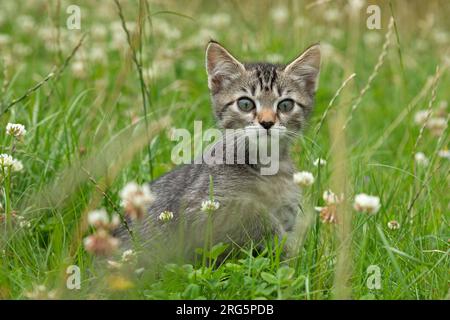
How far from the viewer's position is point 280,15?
10.2 m

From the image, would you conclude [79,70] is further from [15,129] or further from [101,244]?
[101,244]

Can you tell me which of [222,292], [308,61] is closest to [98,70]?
[308,61]

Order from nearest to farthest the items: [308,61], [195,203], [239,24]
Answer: [195,203]
[308,61]
[239,24]

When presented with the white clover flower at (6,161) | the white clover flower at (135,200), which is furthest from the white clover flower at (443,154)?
the white clover flower at (135,200)

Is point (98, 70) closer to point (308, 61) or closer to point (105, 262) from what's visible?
point (308, 61)

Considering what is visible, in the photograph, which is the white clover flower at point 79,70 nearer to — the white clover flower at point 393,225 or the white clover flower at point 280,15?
the white clover flower at point 280,15

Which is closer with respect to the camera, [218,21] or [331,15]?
[331,15]

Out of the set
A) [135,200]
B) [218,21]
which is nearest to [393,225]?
[135,200]

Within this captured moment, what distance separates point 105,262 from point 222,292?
0.76m

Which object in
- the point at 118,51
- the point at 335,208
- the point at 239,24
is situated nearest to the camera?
the point at 335,208

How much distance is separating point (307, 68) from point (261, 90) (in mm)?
487

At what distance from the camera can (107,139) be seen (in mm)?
6023

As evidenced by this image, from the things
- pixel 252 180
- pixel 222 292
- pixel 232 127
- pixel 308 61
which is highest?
pixel 308 61

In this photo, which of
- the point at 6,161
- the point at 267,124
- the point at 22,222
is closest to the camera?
the point at 6,161
